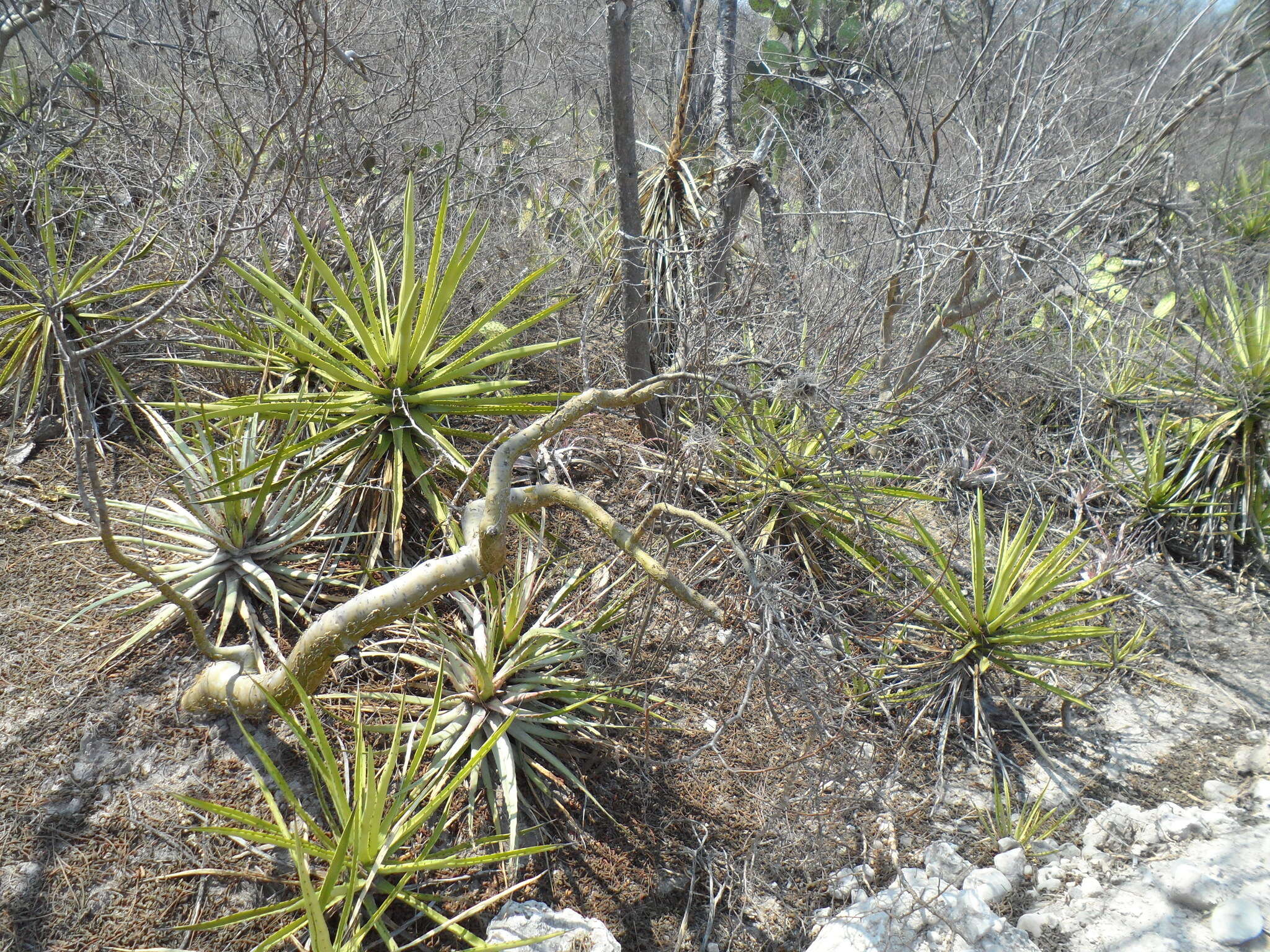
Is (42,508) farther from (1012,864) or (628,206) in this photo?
(1012,864)

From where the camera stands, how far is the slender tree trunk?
3.68 metres

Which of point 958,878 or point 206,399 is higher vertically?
point 206,399

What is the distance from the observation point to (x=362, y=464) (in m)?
3.33

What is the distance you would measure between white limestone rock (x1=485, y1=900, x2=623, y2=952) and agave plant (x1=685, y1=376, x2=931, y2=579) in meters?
1.89

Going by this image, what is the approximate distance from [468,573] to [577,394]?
8.46ft

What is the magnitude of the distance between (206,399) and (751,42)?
8761 millimetres

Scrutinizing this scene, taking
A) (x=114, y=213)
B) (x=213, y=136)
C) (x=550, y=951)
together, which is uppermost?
(x=213, y=136)

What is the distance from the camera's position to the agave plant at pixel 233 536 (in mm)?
2857

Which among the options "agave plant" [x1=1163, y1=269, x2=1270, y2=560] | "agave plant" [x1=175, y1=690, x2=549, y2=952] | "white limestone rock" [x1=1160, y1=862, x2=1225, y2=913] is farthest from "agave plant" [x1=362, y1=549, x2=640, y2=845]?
"agave plant" [x1=1163, y1=269, x2=1270, y2=560]

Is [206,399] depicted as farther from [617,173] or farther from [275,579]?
[617,173]

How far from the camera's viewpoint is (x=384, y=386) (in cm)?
334

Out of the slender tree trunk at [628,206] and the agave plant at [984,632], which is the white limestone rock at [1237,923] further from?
the slender tree trunk at [628,206]

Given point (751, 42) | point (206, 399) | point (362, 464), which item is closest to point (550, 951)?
point (362, 464)

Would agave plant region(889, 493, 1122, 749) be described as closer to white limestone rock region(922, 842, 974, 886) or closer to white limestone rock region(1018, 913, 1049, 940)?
white limestone rock region(922, 842, 974, 886)
